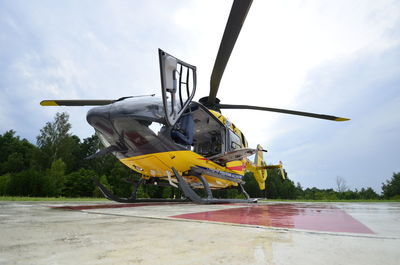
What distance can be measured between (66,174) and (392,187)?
5553 cm

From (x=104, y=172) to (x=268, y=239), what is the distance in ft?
126

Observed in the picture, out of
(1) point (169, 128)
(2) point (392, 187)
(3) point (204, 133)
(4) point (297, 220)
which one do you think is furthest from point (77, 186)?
(2) point (392, 187)

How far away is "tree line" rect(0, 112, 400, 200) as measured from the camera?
58.6 feet

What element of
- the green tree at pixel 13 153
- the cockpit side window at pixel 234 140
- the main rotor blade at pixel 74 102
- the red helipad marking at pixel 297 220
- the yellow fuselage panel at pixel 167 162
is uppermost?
the green tree at pixel 13 153

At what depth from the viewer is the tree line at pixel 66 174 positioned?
17862 millimetres

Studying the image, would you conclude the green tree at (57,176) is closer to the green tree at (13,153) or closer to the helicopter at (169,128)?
the green tree at (13,153)

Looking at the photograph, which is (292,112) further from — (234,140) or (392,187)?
(392,187)

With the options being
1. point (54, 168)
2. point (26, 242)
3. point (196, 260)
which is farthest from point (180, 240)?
point (54, 168)

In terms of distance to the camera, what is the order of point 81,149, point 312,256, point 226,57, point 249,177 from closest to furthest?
point 312,256, point 226,57, point 81,149, point 249,177

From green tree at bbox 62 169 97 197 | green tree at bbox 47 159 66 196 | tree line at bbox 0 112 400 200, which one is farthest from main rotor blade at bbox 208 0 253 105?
green tree at bbox 62 169 97 197

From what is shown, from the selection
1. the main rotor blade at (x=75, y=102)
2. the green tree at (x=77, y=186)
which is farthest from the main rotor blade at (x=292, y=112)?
the green tree at (x=77, y=186)

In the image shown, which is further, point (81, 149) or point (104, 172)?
point (81, 149)

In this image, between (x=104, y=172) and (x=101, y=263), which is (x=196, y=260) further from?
(x=104, y=172)

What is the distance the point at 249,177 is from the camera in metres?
46.4
